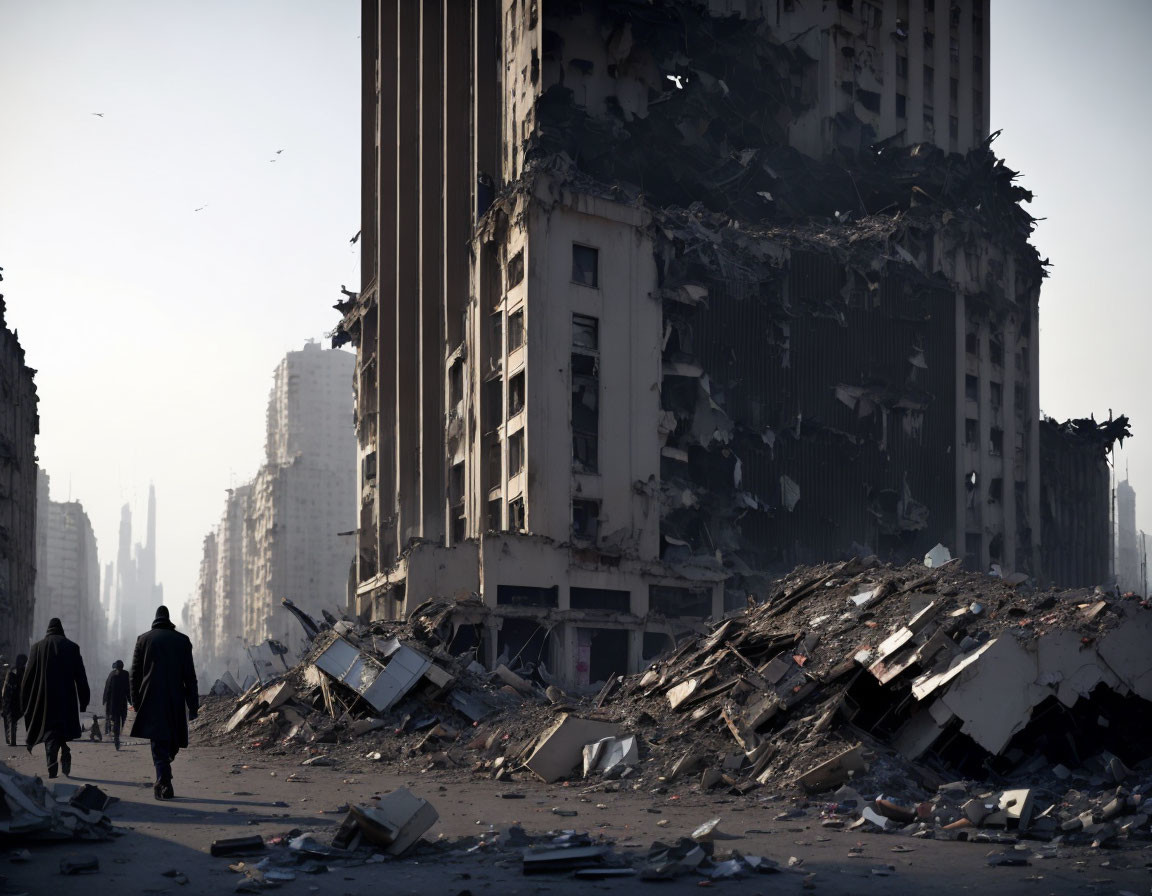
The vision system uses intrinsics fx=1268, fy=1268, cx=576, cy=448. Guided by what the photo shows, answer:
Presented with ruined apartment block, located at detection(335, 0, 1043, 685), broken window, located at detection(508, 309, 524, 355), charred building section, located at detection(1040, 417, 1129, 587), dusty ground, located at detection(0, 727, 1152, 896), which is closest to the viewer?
dusty ground, located at detection(0, 727, 1152, 896)

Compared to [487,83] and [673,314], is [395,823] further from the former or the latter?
[487,83]

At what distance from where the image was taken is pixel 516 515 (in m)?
42.4

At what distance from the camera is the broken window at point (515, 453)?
4191cm

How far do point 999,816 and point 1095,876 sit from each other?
68.8 inches

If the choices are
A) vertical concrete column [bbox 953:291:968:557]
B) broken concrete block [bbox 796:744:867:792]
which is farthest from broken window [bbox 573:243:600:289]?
broken concrete block [bbox 796:744:867:792]

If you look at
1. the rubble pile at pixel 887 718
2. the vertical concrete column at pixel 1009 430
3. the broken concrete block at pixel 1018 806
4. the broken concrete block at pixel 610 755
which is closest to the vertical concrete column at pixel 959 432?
the vertical concrete column at pixel 1009 430

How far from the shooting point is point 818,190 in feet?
185

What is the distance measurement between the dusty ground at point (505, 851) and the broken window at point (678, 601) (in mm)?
28510

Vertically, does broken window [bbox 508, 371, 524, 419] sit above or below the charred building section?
above

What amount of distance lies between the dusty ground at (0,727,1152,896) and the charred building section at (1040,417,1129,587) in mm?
53415

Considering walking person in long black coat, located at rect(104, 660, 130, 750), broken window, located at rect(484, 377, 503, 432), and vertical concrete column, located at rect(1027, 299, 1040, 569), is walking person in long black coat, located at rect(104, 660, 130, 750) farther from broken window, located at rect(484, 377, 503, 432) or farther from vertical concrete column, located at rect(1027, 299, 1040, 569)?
vertical concrete column, located at rect(1027, 299, 1040, 569)

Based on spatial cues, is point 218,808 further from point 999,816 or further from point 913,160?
point 913,160

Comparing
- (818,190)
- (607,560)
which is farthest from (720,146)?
(607,560)

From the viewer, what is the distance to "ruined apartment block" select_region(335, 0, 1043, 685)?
41.2 metres
